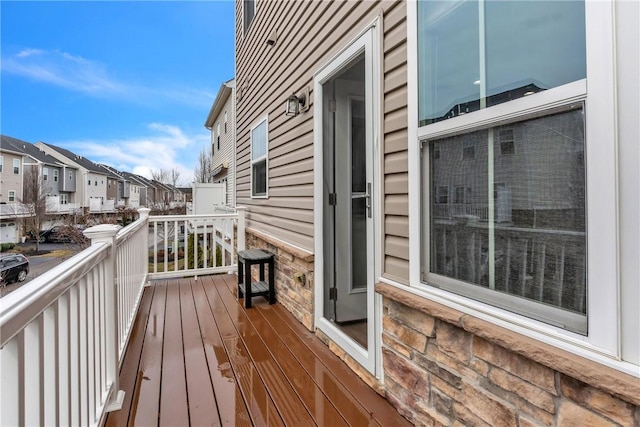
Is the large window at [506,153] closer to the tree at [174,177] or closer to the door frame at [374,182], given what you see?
the door frame at [374,182]

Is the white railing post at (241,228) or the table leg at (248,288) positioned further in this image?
the white railing post at (241,228)

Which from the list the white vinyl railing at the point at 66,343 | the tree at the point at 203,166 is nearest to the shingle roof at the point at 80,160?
the tree at the point at 203,166

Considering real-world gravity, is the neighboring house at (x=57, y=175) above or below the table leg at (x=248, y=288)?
above

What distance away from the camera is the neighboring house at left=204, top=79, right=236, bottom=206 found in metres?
11.1

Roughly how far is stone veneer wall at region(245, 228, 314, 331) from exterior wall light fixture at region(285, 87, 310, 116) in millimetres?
1384

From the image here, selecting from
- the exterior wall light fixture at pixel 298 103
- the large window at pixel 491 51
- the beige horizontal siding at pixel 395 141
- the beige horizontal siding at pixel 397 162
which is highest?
the exterior wall light fixture at pixel 298 103

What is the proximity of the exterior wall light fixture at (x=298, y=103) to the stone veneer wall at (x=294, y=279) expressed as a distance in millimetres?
1384

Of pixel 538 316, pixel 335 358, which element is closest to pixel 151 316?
pixel 335 358

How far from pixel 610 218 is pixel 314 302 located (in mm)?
2294

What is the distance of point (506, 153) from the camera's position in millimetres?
1291

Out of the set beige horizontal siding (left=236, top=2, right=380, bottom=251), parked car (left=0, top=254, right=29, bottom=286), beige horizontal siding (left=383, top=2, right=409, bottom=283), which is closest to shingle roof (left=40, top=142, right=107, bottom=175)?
parked car (left=0, top=254, right=29, bottom=286)

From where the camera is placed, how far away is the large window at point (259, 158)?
4.46 meters

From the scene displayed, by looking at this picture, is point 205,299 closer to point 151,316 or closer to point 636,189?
point 151,316

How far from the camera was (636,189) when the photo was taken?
91 cm
